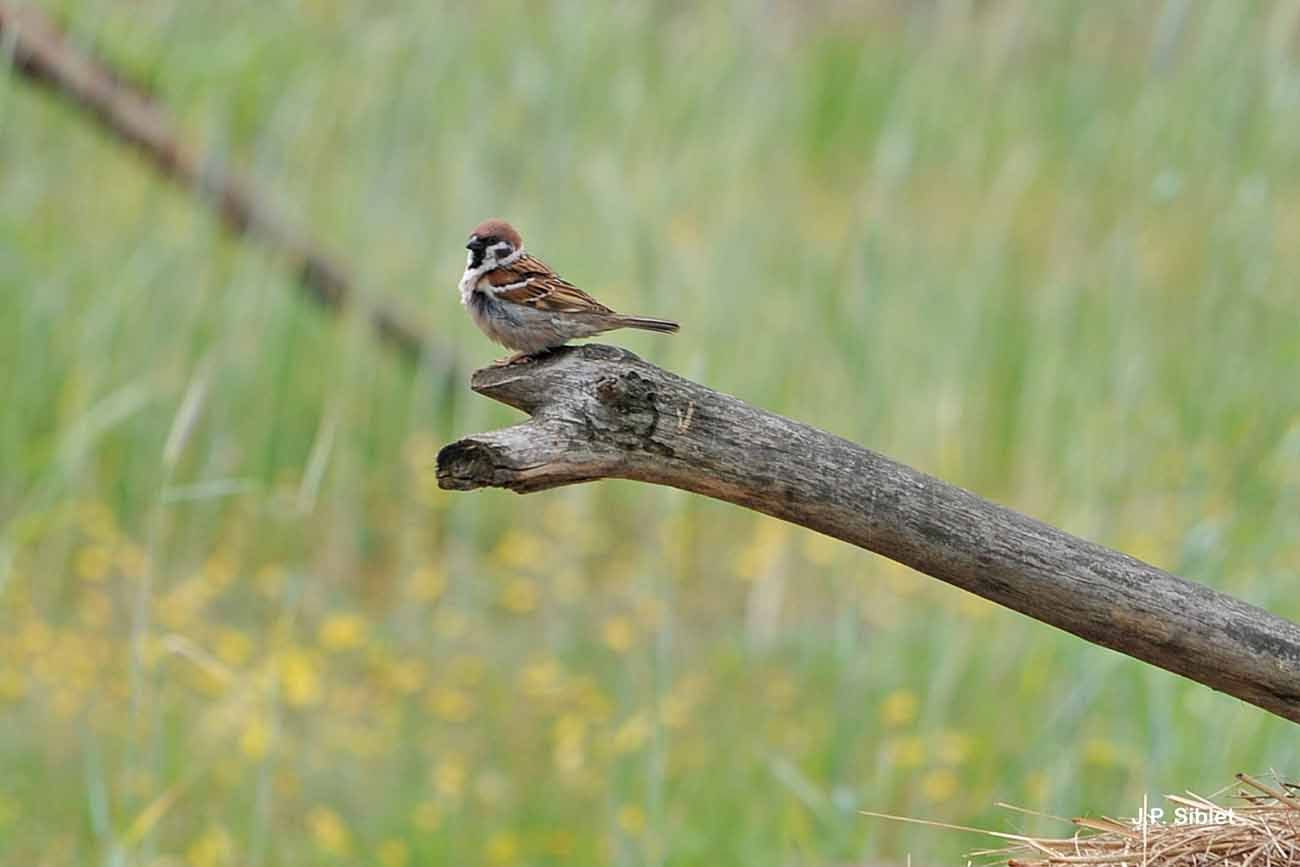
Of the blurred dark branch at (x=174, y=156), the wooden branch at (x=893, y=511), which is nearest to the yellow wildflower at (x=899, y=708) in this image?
the blurred dark branch at (x=174, y=156)

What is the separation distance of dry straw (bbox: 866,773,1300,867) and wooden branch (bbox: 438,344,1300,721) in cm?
18

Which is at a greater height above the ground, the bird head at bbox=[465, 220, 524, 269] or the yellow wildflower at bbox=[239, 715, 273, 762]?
the bird head at bbox=[465, 220, 524, 269]

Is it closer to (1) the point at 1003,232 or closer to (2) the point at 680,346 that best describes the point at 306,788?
(2) the point at 680,346

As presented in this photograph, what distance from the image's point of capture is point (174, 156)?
676 centimetres

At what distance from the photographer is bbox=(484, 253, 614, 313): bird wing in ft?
9.70

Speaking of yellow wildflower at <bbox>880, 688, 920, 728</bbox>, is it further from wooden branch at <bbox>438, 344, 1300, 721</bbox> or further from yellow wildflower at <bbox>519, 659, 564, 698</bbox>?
wooden branch at <bbox>438, 344, 1300, 721</bbox>

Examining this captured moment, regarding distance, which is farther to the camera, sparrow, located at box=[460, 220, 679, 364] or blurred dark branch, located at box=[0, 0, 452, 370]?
blurred dark branch, located at box=[0, 0, 452, 370]

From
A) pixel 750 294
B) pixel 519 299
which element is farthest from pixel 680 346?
pixel 519 299

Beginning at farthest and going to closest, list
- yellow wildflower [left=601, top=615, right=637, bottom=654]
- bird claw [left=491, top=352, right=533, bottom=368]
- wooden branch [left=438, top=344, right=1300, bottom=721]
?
yellow wildflower [left=601, top=615, right=637, bottom=654], bird claw [left=491, top=352, right=533, bottom=368], wooden branch [left=438, top=344, right=1300, bottom=721]

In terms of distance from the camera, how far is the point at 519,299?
2959 mm

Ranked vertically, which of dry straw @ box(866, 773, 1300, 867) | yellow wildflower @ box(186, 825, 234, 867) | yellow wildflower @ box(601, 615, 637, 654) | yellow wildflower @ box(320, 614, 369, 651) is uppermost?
yellow wildflower @ box(601, 615, 637, 654)

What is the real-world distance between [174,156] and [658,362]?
226 cm

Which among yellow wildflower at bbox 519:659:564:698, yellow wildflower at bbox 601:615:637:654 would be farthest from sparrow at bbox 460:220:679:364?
yellow wildflower at bbox 519:659:564:698

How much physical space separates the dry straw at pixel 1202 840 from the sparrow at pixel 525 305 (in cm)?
109
